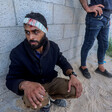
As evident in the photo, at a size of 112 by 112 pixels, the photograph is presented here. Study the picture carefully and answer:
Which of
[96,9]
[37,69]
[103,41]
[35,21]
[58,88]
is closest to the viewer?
[35,21]

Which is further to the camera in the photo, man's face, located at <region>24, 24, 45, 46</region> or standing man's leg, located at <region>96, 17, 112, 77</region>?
standing man's leg, located at <region>96, 17, 112, 77</region>

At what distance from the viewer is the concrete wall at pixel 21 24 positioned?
108 centimetres

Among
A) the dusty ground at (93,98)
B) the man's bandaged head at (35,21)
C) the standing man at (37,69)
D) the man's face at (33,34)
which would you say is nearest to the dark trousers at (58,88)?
the standing man at (37,69)

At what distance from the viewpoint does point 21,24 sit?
1196 mm

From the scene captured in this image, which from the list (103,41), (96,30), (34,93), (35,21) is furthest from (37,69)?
(103,41)

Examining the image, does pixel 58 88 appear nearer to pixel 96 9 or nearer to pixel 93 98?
pixel 93 98

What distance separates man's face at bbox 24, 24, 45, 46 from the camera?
0.97 m

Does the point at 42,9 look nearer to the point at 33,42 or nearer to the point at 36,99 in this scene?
the point at 33,42

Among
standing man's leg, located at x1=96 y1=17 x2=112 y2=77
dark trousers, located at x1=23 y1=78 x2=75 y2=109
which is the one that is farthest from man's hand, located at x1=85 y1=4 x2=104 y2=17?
dark trousers, located at x1=23 y1=78 x2=75 y2=109

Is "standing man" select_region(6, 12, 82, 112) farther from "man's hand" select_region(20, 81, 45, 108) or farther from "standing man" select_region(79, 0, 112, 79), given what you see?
"standing man" select_region(79, 0, 112, 79)

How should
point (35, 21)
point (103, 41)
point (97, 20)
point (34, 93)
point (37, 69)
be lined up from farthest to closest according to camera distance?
point (103, 41)
point (97, 20)
point (37, 69)
point (35, 21)
point (34, 93)

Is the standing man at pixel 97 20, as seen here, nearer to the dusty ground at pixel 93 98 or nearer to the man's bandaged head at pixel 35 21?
the dusty ground at pixel 93 98

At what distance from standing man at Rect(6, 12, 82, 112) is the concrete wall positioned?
23 cm

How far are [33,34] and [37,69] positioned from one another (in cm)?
41
